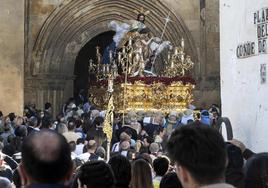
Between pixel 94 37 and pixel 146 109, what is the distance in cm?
642

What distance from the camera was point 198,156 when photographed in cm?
301

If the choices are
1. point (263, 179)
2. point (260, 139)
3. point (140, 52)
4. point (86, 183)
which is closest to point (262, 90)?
point (260, 139)

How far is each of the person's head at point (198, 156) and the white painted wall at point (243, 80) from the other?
450 centimetres

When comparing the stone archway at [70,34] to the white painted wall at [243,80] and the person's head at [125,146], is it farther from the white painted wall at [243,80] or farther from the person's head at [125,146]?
the white painted wall at [243,80]

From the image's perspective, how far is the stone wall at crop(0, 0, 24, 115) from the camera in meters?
16.8

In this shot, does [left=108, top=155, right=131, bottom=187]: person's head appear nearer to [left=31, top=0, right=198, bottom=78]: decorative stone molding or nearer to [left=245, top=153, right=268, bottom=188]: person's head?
[left=245, top=153, right=268, bottom=188]: person's head

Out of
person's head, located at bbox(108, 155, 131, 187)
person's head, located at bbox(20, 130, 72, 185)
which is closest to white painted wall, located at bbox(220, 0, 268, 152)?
person's head, located at bbox(108, 155, 131, 187)

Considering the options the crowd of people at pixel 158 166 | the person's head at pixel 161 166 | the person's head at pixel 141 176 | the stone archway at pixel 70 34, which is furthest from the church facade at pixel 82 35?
the person's head at pixel 141 176

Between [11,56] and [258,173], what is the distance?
13089mm

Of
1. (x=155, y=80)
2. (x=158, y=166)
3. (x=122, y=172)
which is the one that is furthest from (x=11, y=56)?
(x=122, y=172)

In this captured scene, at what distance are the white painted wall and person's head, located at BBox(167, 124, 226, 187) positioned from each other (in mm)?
4500

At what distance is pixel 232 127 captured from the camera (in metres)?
8.25

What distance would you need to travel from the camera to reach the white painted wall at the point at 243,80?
7621 mm

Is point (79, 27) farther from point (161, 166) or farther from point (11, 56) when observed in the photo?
point (161, 166)
